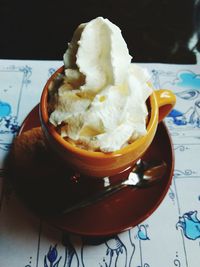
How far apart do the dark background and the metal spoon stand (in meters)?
0.37

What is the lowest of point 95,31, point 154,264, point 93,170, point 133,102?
point 154,264

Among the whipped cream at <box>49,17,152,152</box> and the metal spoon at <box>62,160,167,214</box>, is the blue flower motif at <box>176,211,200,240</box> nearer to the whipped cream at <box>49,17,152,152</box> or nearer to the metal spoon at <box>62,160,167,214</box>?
the metal spoon at <box>62,160,167,214</box>

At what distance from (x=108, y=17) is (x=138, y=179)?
618 millimetres

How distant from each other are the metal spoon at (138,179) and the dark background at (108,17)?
0.37 meters

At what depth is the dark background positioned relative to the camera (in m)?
1.02

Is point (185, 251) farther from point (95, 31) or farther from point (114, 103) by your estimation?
point (95, 31)

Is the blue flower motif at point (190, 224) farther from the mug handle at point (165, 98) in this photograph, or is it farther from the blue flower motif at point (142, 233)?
the mug handle at point (165, 98)

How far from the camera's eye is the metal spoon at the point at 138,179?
701 mm

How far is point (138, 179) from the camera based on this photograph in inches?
28.7

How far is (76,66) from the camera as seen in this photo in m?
0.64

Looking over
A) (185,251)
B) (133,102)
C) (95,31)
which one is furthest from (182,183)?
(95,31)

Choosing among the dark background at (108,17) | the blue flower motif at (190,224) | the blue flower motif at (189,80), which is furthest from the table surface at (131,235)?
the dark background at (108,17)

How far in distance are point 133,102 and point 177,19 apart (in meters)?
0.63

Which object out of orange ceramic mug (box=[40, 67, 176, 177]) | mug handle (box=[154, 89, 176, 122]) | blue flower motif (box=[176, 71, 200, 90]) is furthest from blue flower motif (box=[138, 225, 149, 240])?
blue flower motif (box=[176, 71, 200, 90])
